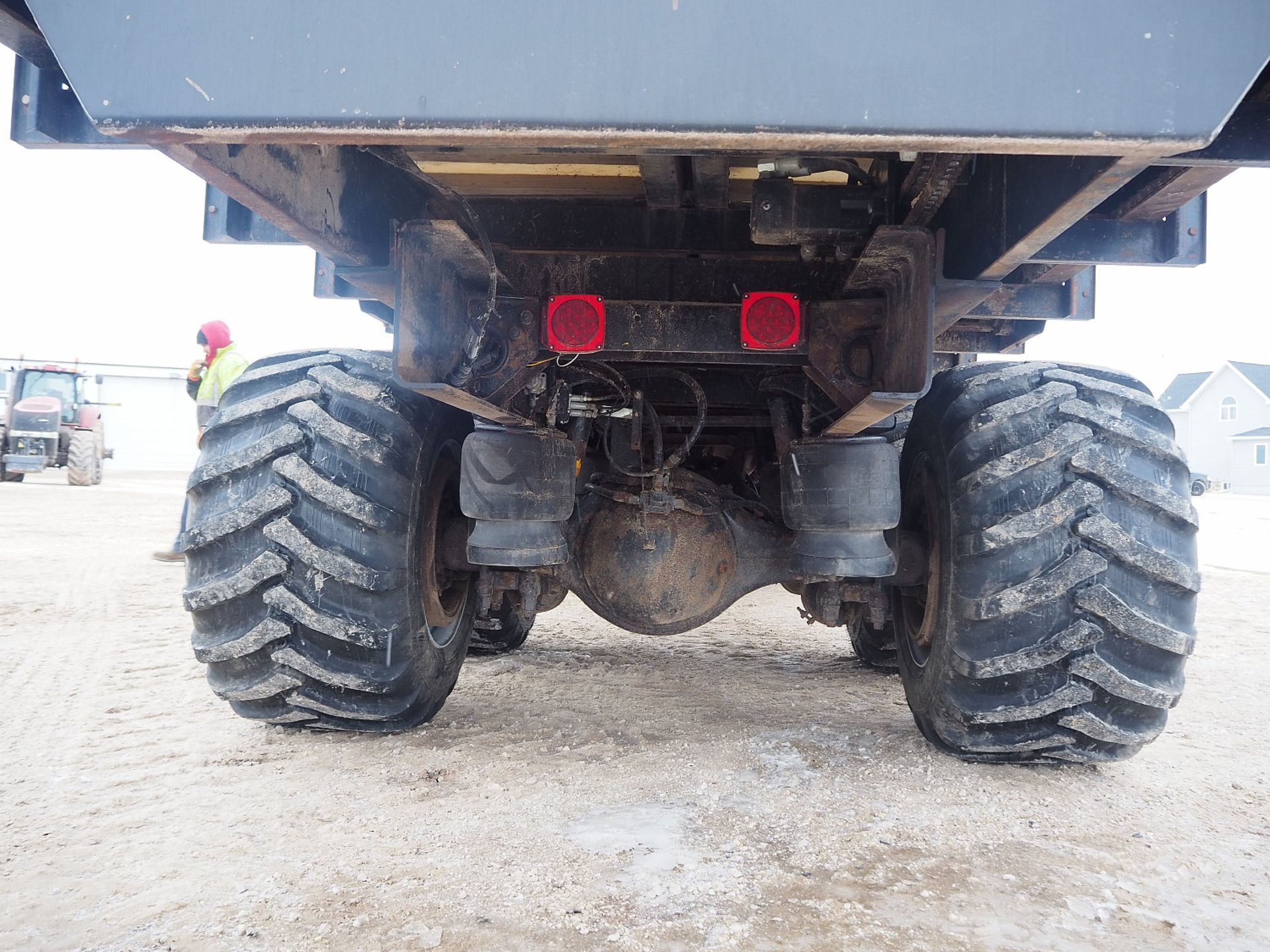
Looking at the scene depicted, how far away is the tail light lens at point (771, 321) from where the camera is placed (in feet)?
7.25

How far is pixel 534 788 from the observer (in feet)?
7.36

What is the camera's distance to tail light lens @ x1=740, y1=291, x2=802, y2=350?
7.25 ft

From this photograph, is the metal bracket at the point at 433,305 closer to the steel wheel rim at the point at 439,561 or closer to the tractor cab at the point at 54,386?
the steel wheel rim at the point at 439,561

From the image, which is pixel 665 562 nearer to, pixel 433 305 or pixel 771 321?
pixel 771 321

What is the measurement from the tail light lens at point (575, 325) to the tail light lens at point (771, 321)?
1.24ft

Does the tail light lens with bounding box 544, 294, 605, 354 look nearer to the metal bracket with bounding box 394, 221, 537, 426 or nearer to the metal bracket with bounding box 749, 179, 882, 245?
the metal bracket with bounding box 394, 221, 537, 426

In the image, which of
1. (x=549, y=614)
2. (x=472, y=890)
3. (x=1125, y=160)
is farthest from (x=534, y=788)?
(x=549, y=614)

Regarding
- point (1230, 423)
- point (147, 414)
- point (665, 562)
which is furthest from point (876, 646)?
point (1230, 423)

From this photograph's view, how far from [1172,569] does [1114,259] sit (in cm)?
79

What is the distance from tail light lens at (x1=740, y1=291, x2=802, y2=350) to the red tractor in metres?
18.1

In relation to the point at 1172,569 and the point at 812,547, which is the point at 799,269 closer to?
the point at 812,547

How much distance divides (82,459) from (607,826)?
18093mm

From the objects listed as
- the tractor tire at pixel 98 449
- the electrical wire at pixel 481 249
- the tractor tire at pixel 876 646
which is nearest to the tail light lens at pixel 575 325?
the electrical wire at pixel 481 249

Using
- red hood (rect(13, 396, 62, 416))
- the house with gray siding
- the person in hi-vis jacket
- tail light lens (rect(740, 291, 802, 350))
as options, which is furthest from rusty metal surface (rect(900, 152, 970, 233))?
the house with gray siding
